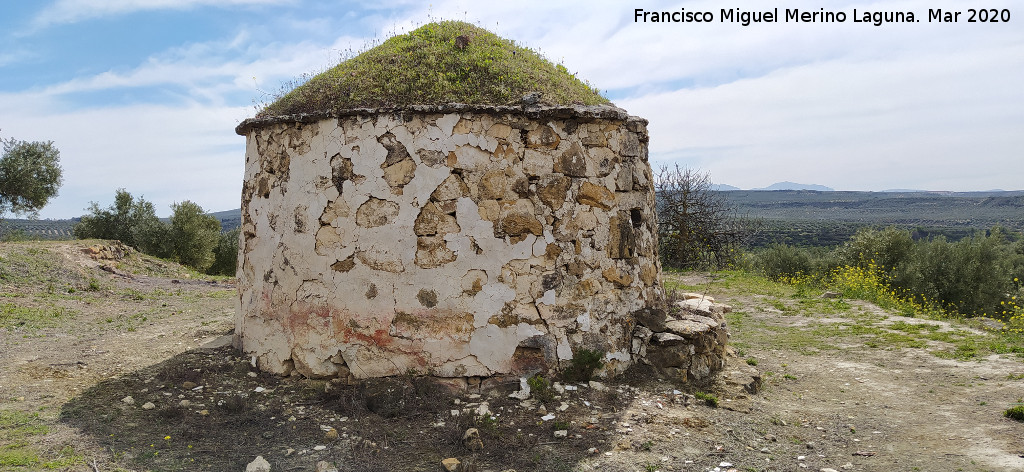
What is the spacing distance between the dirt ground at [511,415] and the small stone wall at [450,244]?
1.10ft

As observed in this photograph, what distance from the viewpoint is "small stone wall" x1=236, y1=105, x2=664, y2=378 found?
5199mm

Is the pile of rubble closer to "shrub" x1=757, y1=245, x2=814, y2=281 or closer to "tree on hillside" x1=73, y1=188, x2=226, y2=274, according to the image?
"shrub" x1=757, y1=245, x2=814, y2=281

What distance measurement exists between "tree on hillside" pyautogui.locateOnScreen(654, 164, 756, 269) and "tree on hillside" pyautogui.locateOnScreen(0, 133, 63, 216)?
779 inches

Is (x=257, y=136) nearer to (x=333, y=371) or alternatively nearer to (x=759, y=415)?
(x=333, y=371)

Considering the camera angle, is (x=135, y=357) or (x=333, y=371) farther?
(x=135, y=357)

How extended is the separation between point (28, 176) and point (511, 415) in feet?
71.5

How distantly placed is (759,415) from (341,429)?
3409 mm

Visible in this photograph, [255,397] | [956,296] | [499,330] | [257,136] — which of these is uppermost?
[257,136]

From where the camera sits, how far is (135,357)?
6.59m

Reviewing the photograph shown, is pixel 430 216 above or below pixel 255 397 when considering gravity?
above

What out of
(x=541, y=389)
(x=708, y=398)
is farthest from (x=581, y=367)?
(x=708, y=398)

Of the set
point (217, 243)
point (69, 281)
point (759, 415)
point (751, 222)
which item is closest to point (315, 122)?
point (759, 415)

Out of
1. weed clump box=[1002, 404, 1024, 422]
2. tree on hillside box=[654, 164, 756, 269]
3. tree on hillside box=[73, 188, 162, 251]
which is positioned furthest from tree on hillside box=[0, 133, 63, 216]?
weed clump box=[1002, 404, 1024, 422]

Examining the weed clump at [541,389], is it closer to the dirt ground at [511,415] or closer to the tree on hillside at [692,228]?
the dirt ground at [511,415]
